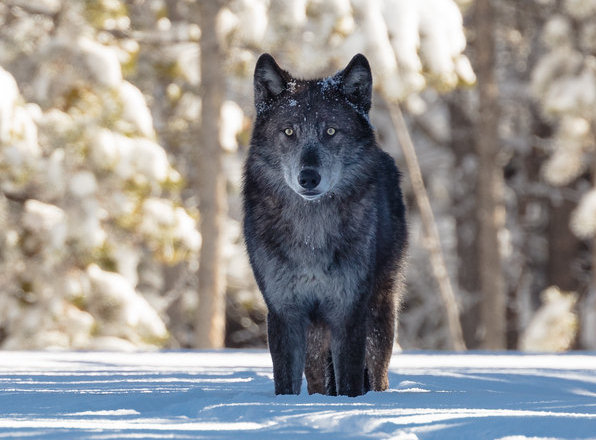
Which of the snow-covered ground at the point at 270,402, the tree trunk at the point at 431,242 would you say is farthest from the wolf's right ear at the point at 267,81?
the tree trunk at the point at 431,242

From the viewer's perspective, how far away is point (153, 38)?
15.4 metres

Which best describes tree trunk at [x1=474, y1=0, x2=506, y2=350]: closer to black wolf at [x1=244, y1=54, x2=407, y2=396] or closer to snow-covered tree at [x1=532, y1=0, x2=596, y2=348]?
snow-covered tree at [x1=532, y1=0, x2=596, y2=348]

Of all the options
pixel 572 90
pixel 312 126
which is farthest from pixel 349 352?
pixel 572 90

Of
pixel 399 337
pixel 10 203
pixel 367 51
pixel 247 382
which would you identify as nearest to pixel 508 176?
pixel 399 337

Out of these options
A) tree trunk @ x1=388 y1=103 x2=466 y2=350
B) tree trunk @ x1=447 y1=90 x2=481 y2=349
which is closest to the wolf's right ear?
tree trunk @ x1=388 y1=103 x2=466 y2=350

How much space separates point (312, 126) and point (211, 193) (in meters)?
8.18

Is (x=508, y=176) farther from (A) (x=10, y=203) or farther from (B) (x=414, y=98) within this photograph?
(A) (x=10, y=203)

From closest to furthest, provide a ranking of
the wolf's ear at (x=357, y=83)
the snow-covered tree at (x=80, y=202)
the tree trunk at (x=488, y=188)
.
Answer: the wolf's ear at (x=357, y=83)
the snow-covered tree at (x=80, y=202)
the tree trunk at (x=488, y=188)

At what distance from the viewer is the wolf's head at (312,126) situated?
5.16 m

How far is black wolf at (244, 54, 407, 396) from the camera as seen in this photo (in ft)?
16.8

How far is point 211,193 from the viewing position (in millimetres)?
13391

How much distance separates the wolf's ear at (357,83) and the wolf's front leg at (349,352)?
1.18 metres

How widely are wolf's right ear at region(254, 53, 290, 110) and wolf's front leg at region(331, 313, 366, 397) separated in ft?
4.26

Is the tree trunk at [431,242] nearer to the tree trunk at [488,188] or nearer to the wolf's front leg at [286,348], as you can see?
the tree trunk at [488,188]
